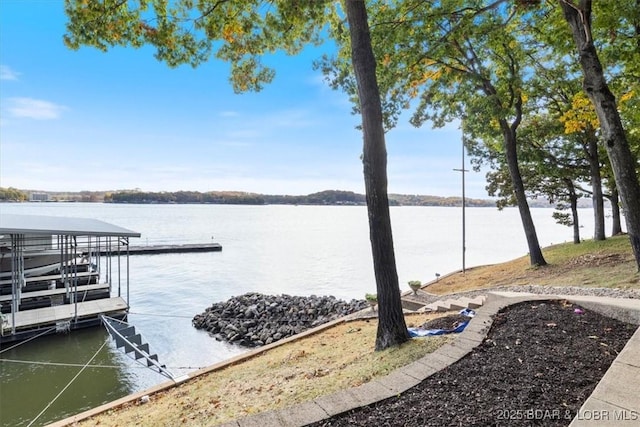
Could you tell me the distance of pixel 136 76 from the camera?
1661cm

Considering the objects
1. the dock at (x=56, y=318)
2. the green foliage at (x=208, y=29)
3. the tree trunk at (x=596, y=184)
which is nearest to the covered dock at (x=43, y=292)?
the dock at (x=56, y=318)

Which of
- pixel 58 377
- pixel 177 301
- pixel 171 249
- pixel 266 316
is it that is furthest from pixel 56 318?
pixel 171 249

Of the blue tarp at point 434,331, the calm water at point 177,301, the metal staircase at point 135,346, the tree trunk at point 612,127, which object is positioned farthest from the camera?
the calm water at point 177,301

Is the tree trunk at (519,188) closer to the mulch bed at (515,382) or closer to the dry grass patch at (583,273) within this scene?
the dry grass patch at (583,273)

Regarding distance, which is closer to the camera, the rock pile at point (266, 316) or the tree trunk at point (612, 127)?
the tree trunk at point (612, 127)

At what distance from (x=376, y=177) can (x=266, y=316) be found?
9.89 meters

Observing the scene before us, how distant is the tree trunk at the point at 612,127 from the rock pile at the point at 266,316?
8.59 m

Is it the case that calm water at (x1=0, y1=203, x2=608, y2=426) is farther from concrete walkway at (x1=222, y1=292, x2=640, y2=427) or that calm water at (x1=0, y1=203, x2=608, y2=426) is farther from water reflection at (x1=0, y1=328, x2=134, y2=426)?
concrete walkway at (x1=222, y1=292, x2=640, y2=427)

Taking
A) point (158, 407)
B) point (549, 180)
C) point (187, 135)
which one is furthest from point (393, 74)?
point (187, 135)

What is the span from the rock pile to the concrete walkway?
8.28 meters

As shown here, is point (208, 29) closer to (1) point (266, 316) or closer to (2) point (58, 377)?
(2) point (58, 377)

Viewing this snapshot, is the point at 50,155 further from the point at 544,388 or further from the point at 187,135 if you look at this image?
the point at 544,388

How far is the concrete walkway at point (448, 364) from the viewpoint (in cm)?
191

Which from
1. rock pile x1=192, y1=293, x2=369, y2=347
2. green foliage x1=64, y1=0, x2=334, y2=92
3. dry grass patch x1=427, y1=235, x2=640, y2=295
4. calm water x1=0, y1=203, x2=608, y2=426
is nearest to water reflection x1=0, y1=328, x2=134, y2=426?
calm water x1=0, y1=203, x2=608, y2=426
